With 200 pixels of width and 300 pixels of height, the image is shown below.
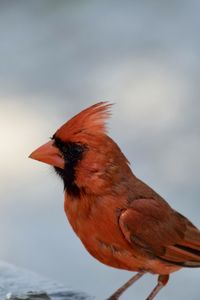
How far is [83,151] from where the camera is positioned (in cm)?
221

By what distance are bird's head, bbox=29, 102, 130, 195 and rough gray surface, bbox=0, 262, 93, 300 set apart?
0.27 metres

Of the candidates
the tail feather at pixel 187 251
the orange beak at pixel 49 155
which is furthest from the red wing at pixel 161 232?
the orange beak at pixel 49 155

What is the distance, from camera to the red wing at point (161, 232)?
2.25 meters

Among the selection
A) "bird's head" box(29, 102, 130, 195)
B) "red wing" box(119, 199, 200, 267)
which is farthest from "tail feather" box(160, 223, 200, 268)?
"bird's head" box(29, 102, 130, 195)

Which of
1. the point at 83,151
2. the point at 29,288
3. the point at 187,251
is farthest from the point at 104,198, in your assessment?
the point at 29,288

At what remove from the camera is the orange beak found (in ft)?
7.29

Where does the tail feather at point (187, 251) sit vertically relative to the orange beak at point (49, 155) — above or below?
below

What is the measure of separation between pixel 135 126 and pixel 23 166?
19.9 inches

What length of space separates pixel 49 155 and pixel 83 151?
0.07 meters

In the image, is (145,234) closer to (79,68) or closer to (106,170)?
(106,170)

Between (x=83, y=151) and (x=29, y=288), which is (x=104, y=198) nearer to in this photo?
(x=83, y=151)

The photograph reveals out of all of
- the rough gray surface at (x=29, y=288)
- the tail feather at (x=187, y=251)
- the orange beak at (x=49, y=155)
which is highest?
the orange beak at (x=49, y=155)

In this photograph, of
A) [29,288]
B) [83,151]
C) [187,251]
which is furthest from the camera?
[29,288]

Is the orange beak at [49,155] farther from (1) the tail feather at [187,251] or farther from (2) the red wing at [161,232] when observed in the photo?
(1) the tail feather at [187,251]
